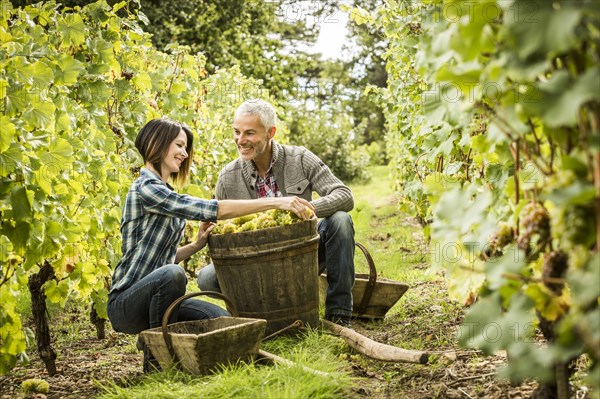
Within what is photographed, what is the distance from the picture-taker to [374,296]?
440 cm

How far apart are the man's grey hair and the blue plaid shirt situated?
814mm

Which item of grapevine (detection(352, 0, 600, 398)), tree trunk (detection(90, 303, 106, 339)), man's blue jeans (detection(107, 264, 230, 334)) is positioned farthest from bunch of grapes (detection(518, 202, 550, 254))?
tree trunk (detection(90, 303, 106, 339))

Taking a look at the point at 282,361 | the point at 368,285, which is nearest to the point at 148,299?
the point at 282,361

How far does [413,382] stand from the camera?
9.93ft

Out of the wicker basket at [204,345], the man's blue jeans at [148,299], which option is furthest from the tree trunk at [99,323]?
the wicker basket at [204,345]

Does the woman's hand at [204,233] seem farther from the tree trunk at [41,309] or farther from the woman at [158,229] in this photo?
the tree trunk at [41,309]

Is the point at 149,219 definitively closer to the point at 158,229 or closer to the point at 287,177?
the point at 158,229

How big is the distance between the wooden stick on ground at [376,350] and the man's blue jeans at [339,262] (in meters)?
0.18

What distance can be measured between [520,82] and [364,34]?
106 ft

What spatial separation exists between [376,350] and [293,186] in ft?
4.46

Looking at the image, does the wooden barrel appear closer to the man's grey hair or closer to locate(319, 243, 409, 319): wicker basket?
locate(319, 243, 409, 319): wicker basket

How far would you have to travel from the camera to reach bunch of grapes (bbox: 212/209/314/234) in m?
3.61

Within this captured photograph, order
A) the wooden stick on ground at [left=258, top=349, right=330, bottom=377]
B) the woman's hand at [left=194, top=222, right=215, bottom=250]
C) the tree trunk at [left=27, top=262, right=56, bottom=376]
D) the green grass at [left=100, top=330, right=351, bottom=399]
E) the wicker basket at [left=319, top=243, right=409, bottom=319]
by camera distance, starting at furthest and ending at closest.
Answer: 1. the wicker basket at [left=319, top=243, right=409, bottom=319]
2. the tree trunk at [left=27, top=262, right=56, bottom=376]
3. the woman's hand at [left=194, top=222, right=215, bottom=250]
4. the wooden stick on ground at [left=258, top=349, right=330, bottom=377]
5. the green grass at [left=100, top=330, right=351, bottom=399]

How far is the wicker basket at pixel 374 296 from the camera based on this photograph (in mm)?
4316
